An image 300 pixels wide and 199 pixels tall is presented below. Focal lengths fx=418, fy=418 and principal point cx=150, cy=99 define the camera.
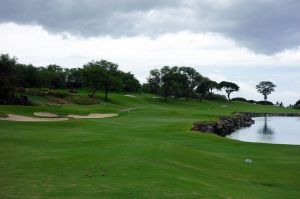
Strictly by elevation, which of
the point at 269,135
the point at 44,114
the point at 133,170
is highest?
the point at 44,114

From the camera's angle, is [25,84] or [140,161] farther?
[25,84]

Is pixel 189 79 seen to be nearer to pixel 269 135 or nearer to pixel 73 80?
pixel 73 80

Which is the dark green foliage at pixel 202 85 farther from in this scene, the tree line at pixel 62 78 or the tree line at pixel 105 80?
the tree line at pixel 62 78

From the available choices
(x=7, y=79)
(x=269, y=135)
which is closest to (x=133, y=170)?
(x=269, y=135)

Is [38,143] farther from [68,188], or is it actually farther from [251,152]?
[251,152]

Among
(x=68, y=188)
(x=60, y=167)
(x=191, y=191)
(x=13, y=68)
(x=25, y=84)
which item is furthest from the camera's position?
(x=25, y=84)

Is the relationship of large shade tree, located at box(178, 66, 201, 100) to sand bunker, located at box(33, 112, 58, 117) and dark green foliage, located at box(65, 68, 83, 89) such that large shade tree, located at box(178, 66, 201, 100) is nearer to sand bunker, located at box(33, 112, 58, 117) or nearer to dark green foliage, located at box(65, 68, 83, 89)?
dark green foliage, located at box(65, 68, 83, 89)

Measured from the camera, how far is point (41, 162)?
20.9 meters

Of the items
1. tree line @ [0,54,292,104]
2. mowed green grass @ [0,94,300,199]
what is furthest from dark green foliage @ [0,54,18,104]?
mowed green grass @ [0,94,300,199]

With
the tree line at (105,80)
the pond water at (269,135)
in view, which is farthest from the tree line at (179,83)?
the pond water at (269,135)

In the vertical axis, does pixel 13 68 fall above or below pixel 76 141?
above

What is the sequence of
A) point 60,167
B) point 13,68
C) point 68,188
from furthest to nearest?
point 13,68 < point 60,167 < point 68,188

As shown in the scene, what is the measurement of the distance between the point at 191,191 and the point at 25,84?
111 meters

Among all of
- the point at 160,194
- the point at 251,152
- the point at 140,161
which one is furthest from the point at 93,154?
the point at 251,152
